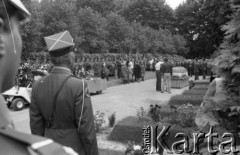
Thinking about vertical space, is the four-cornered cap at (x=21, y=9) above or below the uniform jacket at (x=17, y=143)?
above

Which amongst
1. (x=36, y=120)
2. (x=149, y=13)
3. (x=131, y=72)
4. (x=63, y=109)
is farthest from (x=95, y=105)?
(x=149, y=13)

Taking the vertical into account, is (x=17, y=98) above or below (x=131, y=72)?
below

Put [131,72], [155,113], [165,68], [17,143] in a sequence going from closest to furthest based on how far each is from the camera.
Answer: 1. [17,143]
2. [155,113]
3. [165,68]
4. [131,72]

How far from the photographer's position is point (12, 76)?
0.95 meters

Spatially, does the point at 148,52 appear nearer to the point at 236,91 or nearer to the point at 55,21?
the point at 55,21

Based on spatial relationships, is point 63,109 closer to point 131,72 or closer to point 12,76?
point 12,76

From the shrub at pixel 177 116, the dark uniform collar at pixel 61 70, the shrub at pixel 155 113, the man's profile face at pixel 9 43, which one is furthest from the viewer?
the shrub at pixel 155 113

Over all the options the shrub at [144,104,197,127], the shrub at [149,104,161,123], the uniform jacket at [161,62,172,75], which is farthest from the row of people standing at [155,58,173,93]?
the shrub at [149,104,161,123]

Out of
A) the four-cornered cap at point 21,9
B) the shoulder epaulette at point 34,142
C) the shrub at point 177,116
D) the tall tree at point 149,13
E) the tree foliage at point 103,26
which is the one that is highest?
the tall tree at point 149,13

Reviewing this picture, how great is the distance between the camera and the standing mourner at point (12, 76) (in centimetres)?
78

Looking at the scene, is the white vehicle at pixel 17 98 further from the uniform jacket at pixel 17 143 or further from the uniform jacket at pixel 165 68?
the uniform jacket at pixel 17 143

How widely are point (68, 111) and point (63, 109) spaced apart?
0.05 meters

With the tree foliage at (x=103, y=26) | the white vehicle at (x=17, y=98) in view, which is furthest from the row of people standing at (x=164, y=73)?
the white vehicle at (x=17, y=98)

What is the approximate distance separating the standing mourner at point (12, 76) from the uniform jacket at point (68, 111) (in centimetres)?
177
